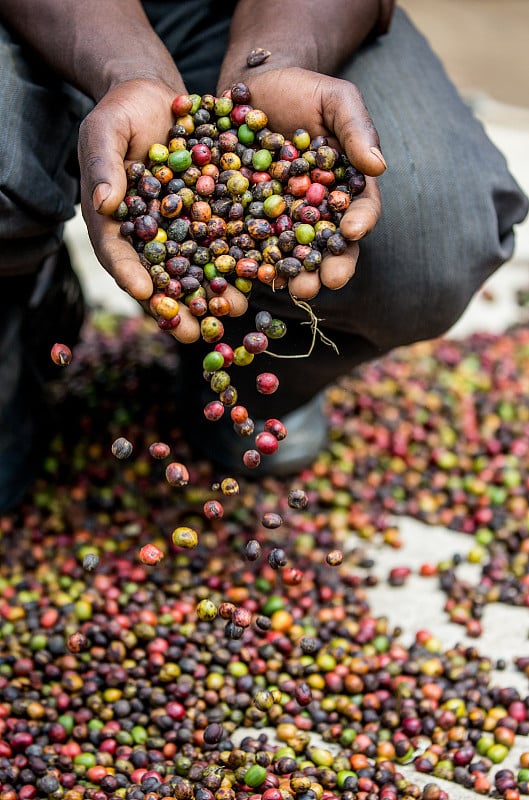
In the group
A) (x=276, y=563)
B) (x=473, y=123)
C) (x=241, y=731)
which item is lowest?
(x=241, y=731)

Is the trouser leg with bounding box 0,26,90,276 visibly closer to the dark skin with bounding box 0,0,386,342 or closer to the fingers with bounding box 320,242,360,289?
the dark skin with bounding box 0,0,386,342

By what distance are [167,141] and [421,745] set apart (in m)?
1.52

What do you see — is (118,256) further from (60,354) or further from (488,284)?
(488,284)

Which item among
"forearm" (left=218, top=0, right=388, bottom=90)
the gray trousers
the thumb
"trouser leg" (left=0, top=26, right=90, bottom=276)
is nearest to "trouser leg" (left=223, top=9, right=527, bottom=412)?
the gray trousers

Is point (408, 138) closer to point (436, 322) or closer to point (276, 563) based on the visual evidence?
point (436, 322)

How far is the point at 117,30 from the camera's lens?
2176mm

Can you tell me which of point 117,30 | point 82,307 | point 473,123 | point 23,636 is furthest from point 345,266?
point 82,307

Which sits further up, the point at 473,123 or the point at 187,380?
the point at 473,123

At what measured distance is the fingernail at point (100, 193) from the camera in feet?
5.76

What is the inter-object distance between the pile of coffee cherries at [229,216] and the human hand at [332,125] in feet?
0.09

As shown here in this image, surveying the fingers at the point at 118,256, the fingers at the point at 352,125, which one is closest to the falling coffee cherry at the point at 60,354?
the fingers at the point at 118,256

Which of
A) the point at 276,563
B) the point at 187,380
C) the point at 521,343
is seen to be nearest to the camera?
the point at 276,563

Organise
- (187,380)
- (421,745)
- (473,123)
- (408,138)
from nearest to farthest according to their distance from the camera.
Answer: (421,745) → (408,138) → (473,123) → (187,380)

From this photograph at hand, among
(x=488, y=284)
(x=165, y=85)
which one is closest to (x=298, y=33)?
(x=165, y=85)
